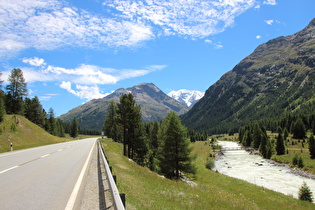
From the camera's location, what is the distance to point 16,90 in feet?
233

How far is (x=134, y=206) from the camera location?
787 cm

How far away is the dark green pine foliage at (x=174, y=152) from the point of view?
34.9m

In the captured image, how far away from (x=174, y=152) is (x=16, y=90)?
64582mm

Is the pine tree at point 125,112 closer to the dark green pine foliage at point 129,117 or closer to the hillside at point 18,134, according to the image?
the dark green pine foliage at point 129,117

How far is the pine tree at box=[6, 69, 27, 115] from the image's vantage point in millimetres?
69338

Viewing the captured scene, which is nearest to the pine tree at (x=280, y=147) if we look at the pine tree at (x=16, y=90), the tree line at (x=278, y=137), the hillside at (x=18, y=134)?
the tree line at (x=278, y=137)

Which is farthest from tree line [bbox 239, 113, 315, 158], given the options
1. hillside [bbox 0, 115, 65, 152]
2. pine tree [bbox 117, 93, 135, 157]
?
hillside [bbox 0, 115, 65, 152]

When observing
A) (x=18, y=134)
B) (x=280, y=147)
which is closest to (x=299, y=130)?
(x=280, y=147)

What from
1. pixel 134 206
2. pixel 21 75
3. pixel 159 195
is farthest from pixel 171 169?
pixel 21 75

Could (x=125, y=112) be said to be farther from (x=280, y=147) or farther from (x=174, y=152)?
(x=280, y=147)

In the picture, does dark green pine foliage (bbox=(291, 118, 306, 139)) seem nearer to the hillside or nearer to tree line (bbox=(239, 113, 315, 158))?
tree line (bbox=(239, 113, 315, 158))

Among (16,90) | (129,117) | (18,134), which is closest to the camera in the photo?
(129,117)

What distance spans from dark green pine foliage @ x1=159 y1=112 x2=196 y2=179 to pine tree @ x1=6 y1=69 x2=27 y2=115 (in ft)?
201

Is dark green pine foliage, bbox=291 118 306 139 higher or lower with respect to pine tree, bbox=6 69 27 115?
lower
